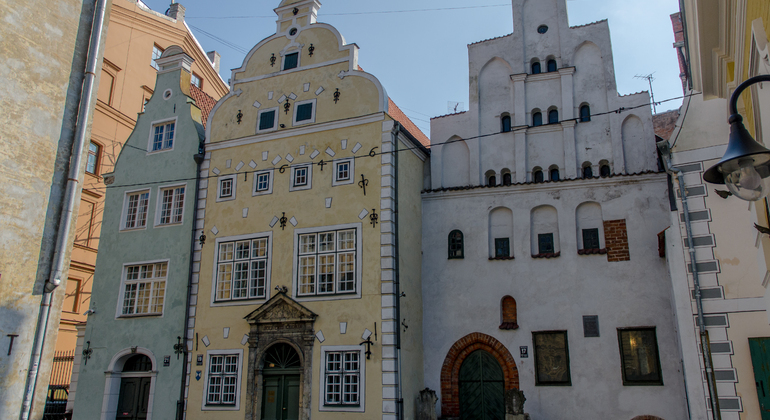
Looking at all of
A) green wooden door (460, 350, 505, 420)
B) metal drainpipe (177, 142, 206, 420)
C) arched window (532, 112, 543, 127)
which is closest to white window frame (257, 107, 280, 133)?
metal drainpipe (177, 142, 206, 420)

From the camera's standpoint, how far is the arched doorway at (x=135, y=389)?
1862cm

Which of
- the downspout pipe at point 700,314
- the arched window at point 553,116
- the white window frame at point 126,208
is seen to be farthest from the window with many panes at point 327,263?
the downspout pipe at point 700,314

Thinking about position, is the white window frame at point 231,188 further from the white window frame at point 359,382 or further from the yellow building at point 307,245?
the white window frame at point 359,382

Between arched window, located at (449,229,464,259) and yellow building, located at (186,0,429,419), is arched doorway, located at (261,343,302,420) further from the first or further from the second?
arched window, located at (449,229,464,259)

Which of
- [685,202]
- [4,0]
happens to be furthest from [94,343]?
[685,202]

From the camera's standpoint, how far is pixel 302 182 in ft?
61.2

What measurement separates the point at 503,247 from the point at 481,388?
4.35m

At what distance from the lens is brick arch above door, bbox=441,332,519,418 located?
17.1 meters

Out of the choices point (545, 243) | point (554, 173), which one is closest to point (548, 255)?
point (545, 243)

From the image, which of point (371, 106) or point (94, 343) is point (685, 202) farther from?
point (94, 343)

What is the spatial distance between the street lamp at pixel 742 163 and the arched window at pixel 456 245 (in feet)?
46.2

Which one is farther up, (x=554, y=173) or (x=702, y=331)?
(x=554, y=173)

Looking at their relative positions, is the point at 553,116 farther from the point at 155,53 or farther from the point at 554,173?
the point at 155,53

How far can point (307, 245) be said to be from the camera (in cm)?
1797
